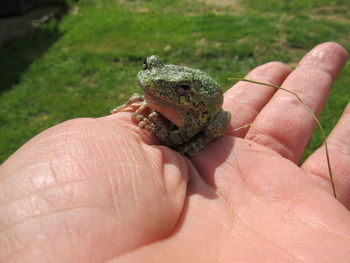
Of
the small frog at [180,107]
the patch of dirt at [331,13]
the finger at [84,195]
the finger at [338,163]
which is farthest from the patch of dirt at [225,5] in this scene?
the finger at [84,195]

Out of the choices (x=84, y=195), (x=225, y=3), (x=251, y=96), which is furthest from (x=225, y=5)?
(x=84, y=195)

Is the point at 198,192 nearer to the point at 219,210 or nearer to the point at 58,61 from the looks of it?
the point at 219,210

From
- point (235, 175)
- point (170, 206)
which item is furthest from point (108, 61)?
point (170, 206)

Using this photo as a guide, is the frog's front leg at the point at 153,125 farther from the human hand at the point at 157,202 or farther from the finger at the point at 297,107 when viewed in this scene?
the finger at the point at 297,107

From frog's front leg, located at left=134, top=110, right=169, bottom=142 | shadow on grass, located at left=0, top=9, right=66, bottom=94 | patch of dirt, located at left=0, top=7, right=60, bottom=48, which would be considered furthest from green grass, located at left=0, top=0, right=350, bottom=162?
frog's front leg, located at left=134, top=110, right=169, bottom=142

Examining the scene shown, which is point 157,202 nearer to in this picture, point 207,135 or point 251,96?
point 207,135
